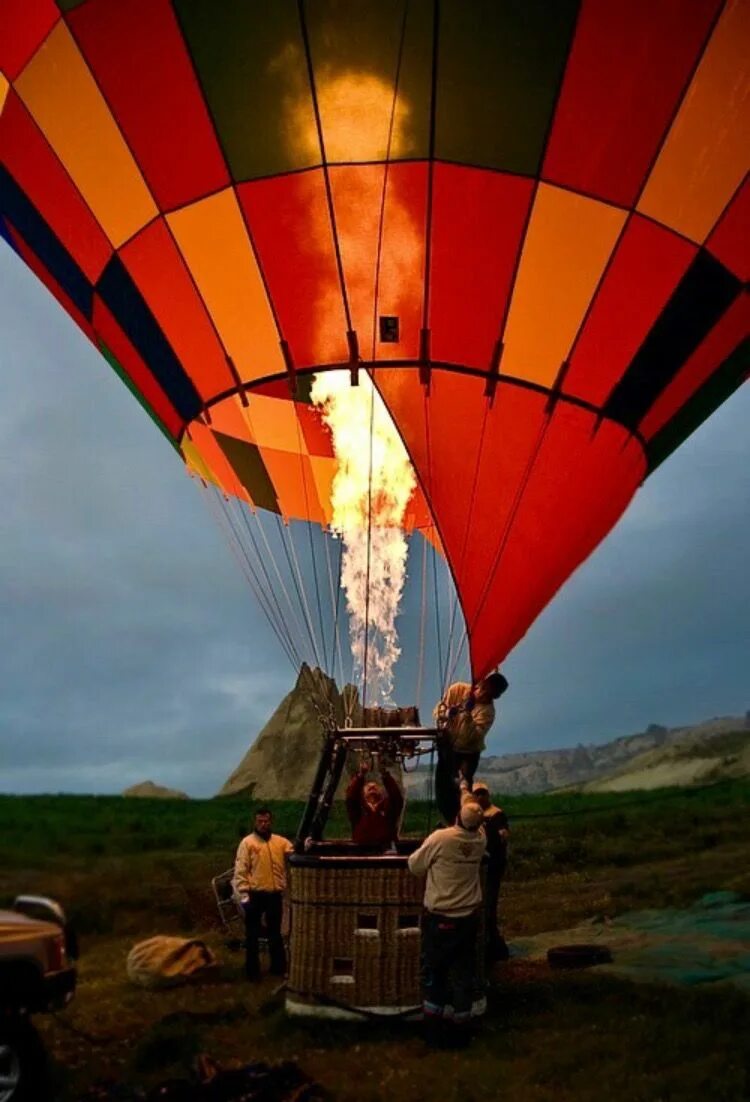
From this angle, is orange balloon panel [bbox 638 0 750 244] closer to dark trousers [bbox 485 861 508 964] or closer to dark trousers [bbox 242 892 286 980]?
dark trousers [bbox 485 861 508 964]

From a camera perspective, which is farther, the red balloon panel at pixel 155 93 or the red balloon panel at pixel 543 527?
the red balloon panel at pixel 543 527

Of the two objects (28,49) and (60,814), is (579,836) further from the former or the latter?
(28,49)

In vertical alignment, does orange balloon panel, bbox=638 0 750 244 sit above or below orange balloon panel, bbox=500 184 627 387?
above

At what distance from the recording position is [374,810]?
625 centimetres

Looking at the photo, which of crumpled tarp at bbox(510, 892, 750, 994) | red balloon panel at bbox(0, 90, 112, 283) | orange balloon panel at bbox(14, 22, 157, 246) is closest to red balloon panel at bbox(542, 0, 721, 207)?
orange balloon panel at bbox(14, 22, 157, 246)

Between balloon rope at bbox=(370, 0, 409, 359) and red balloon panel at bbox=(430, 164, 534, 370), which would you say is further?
red balloon panel at bbox=(430, 164, 534, 370)

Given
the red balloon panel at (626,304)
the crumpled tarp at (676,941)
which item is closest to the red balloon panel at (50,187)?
the red balloon panel at (626,304)

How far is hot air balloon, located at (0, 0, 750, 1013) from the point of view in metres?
6.26

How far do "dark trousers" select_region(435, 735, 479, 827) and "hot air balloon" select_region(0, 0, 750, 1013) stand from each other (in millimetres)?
757

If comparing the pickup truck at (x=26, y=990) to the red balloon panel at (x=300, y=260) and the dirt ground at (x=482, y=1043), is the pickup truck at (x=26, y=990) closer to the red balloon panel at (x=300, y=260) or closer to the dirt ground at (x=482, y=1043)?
the dirt ground at (x=482, y=1043)

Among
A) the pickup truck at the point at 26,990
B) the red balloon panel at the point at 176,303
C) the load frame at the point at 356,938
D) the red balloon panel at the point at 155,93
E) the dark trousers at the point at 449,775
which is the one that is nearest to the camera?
the pickup truck at the point at 26,990

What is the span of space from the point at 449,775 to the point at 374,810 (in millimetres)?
559

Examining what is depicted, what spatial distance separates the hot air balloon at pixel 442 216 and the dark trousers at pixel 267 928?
5.67 feet

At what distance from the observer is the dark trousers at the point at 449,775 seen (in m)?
5.98
